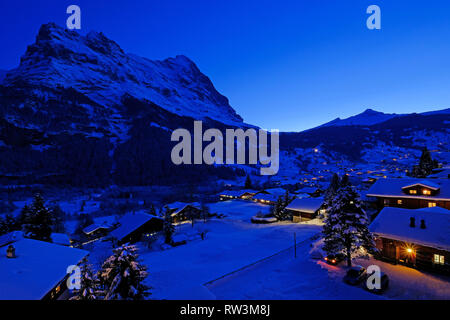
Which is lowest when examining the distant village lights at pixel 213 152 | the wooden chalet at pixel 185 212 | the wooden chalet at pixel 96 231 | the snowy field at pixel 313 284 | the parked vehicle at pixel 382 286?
the wooden chalet at pixel 96 231

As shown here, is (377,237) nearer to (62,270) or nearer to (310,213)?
(310,213)

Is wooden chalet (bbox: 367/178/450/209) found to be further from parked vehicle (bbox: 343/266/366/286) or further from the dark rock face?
the dark rock face

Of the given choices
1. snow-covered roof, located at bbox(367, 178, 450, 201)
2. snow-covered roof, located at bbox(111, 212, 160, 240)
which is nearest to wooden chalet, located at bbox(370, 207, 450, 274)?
snow-covered roof, located at bbox(367, 178, 450, 201)

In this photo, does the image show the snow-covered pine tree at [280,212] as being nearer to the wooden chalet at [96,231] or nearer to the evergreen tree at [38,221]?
the wooden chalet at [96,231]

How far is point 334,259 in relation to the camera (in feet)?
65.6

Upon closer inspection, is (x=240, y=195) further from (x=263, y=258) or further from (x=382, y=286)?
(x=382, y=286)

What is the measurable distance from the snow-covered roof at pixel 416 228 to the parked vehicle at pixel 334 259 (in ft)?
14.6

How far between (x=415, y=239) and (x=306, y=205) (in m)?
24.8

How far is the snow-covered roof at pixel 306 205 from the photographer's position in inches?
1643

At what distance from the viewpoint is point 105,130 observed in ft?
535

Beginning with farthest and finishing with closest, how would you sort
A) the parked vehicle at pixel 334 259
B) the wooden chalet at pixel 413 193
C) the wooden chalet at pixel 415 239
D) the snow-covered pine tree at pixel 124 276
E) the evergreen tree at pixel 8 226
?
1. the evergreen tree at pixel 8 226
2. the wooden chalet at pixel 413 193
3. the parked vehicle at pixel 334 259
4. the wooden chalet at pixel 415 239
5. the snow-covered pine tree at pixel 124 276

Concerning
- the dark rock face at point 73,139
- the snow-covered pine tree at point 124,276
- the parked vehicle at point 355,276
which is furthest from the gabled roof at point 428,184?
the dark rock face at point 73,139

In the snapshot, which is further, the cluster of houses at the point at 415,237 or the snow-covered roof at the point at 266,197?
the snow-covered roof at the point at 266,197
